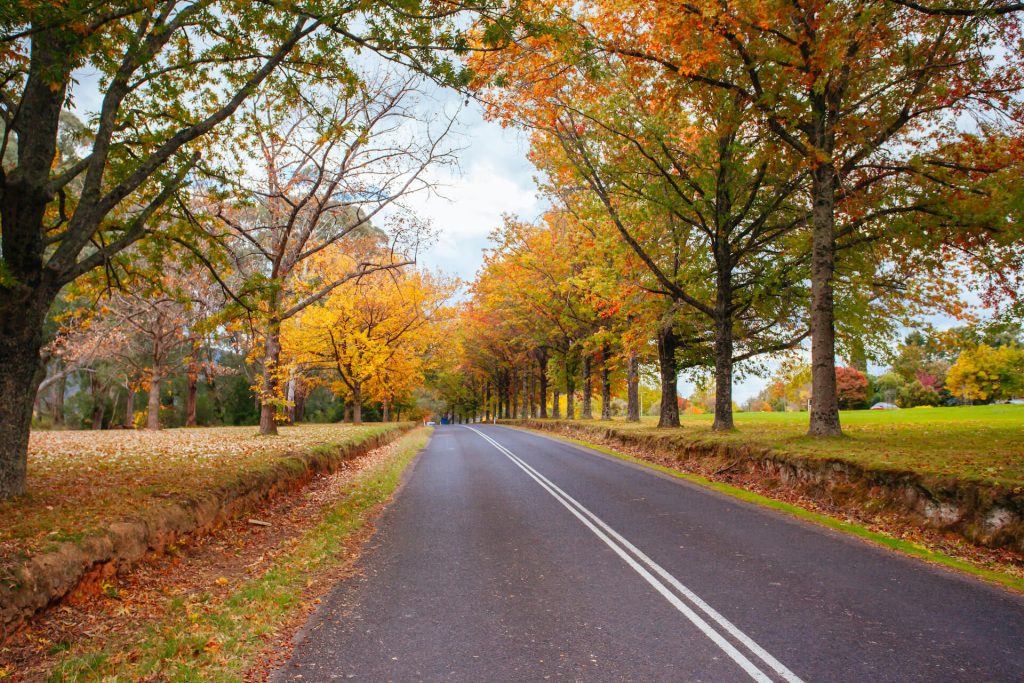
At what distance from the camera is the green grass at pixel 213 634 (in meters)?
4.09

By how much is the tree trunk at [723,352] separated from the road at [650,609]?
30.5ft

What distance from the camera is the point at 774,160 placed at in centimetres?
1608

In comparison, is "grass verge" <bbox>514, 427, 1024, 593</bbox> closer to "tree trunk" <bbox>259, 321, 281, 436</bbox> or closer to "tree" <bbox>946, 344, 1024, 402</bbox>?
"tree trunk" <bbox>259, 321, 281, 436</bbox>

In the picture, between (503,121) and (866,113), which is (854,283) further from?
(503,121)

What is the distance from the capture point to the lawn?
5480 mm

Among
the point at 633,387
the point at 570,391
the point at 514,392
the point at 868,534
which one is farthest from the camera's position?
the point at 514,392

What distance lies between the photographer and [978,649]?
4.34 m

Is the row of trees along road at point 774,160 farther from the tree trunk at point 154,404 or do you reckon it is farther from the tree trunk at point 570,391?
the tree trunk at point 154,404

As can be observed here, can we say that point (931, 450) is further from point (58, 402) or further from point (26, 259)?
point (58, 402)

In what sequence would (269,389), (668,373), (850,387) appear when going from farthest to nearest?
(850,387) < (668,373) < (269,389)

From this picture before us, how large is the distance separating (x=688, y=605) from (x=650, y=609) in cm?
37

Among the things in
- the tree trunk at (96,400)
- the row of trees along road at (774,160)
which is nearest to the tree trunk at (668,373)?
the row of trees along road at (774,160)

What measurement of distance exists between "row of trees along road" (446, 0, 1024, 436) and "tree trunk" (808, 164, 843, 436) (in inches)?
1.4

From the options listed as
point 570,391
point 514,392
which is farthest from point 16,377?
point 514,392
